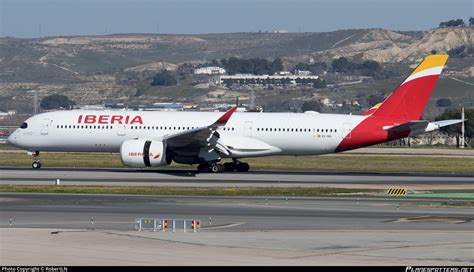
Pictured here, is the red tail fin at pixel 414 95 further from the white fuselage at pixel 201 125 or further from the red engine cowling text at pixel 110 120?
the red engine cowling text at pixel 110 120

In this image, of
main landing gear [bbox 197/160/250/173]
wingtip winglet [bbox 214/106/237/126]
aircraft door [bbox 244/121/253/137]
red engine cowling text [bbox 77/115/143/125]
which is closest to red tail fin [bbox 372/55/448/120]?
aircraft door [bbox 244/121/253/137]

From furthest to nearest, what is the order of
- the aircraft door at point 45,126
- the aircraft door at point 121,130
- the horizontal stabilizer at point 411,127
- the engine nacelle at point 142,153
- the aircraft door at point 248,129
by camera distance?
the aircraft door at point 45,126 < the aircraft door at point 248,129 < the aircraft door at point 121,130 < the horizontal stabilizer at point 411,127 < the engine nacelle at point 142,153

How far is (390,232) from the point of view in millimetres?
35875

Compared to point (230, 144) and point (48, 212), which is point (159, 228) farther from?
point (230, 144)

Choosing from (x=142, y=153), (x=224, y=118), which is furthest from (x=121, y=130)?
(x=224, y=118)

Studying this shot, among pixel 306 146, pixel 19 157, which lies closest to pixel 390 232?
pixel 306 146

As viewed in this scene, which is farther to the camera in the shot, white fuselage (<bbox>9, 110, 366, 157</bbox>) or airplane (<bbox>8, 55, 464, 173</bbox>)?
white fuselage (<bbox>9, 110, 366, 157</bbox>)

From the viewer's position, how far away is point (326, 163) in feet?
252

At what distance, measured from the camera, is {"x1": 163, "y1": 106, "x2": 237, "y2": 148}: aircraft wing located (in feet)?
209

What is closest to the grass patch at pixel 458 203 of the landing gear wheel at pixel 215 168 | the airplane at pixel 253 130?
the airplane at pixel 253 130

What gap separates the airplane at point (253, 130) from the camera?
66750 mm

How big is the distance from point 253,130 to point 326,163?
10.8 metres

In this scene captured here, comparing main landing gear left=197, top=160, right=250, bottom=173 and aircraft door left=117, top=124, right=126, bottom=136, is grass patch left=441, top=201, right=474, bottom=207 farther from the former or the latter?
aircraft door left=117, top=124, right=126, bottom=136

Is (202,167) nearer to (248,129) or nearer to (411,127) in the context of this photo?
(248,129)
